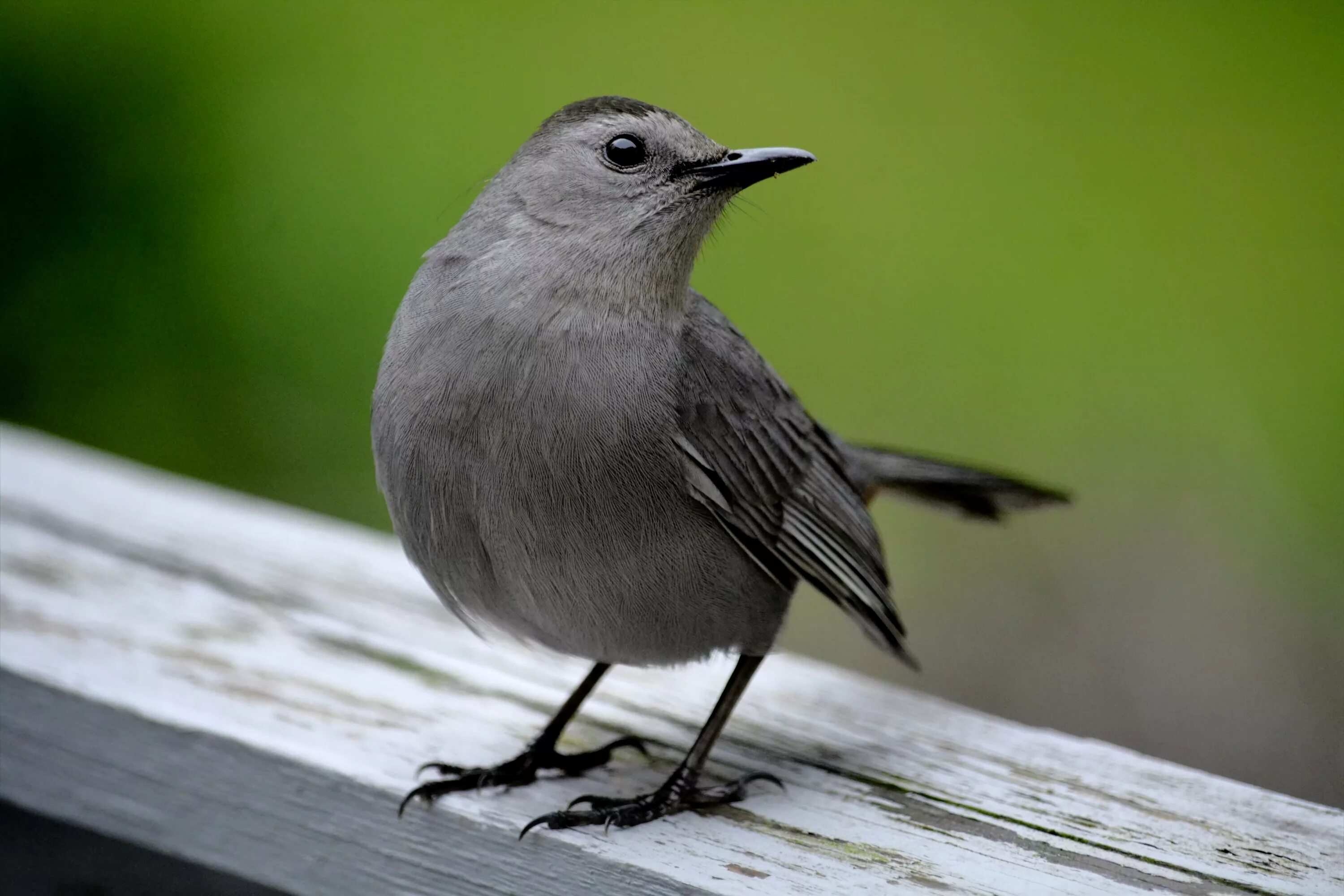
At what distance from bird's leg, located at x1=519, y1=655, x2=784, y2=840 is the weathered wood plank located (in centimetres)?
4

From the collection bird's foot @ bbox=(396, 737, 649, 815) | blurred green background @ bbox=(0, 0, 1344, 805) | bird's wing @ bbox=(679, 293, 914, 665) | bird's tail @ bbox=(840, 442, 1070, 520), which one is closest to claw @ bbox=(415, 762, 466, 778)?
bird's foot @ bbox=(396, 737, 649, 815)

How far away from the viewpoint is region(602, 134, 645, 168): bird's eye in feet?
8.79

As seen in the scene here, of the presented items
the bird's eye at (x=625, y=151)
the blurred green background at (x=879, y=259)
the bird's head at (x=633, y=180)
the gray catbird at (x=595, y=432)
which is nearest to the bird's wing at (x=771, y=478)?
the gray catbird at (x=595, y=432)

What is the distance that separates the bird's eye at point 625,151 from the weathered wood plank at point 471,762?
1239mm

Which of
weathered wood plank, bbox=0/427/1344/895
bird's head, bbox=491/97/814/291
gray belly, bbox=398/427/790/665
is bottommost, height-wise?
weathered wood plank, bbox=0/427/1344/895

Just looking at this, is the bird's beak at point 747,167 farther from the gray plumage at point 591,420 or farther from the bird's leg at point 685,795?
the bird's leg at point 685,795

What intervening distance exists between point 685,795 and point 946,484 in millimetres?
1330

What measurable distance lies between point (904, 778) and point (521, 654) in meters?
1.13

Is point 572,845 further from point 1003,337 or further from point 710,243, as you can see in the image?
point 1003,337

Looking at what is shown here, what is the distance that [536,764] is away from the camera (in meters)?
2.78

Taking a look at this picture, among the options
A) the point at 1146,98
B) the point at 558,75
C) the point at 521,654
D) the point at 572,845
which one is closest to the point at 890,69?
the point at 1146,98

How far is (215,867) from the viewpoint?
2686 mm

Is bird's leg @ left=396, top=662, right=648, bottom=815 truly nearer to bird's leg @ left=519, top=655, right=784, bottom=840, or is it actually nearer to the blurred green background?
bird's leg @ left=519, top=655, right=784, bottom=840

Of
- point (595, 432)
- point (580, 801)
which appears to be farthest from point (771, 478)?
point (580, 801)
